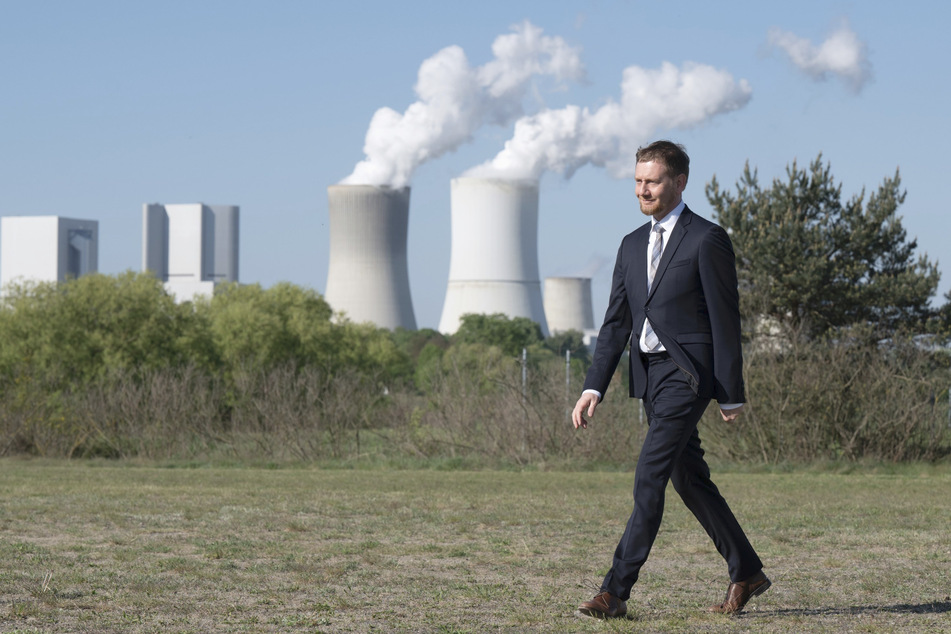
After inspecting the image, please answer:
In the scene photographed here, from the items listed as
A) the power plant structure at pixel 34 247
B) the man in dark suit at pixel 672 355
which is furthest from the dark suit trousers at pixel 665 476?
the power plant structure at pixel 34 247

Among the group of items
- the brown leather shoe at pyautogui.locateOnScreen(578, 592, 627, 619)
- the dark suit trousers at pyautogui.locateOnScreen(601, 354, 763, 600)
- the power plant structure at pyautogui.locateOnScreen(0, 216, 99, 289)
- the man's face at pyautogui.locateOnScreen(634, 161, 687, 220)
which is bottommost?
the brown leather shoe at pyautogui.locateOnScreen(578, 592, 627, 619)

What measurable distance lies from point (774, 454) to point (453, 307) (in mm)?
37219

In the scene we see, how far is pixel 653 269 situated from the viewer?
390cm

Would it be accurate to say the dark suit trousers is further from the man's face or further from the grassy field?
the man's face

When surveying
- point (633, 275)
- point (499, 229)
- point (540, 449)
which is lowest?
point (540, 449)

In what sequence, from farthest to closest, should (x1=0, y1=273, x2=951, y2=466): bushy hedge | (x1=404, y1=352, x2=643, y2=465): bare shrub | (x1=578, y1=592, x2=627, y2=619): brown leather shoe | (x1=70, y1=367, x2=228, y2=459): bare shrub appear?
(x1=70, y1=367, x2=228, y2=459): bare shrub → (x1=404, y1=352, x2=643, y2=465): bare shrub → (x1=0, y1=273, x2=951, y2=466): bushy hedge → (x1=578, y1=592, x2=627, y2=619): brown leather shoe

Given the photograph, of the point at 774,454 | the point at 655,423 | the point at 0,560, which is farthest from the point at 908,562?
the point at 774,454

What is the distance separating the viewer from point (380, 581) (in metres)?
4.61

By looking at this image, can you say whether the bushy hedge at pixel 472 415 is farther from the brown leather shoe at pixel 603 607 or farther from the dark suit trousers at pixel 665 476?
the brown leather shoe at pixel 603 607

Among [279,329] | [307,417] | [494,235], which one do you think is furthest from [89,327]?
[307,417]

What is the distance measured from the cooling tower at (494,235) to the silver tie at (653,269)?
40.4 meters

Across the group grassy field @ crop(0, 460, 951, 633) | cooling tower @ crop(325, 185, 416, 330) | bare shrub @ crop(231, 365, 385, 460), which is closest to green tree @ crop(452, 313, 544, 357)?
cooling tower @ crop(325, 185, 416, 330)

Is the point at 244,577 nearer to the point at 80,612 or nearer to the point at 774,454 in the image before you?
the point at 80,612

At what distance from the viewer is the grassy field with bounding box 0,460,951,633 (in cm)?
379
